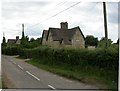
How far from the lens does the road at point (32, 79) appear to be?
622 centimetres

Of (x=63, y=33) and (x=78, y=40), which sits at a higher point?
(x=63, y=33)

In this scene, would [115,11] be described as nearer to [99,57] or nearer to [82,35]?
[82,35]

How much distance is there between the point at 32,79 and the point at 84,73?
3.70ft

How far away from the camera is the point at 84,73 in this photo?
6.94m

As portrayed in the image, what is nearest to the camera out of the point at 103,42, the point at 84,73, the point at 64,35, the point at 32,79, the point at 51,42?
the point at 64,35

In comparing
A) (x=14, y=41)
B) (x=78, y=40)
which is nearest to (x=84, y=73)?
(x=78, y=40)

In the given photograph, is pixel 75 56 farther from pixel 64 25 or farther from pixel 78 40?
pixel 64 25

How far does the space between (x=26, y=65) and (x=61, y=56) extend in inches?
34.7

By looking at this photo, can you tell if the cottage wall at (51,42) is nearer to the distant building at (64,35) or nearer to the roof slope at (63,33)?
the distant building at (64,35)

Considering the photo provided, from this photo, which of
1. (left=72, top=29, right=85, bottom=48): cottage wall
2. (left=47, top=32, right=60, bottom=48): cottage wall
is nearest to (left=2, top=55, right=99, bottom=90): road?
(left=47, top=32, right=60, bottom=48): cottage wall

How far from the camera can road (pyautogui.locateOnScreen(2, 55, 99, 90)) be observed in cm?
622

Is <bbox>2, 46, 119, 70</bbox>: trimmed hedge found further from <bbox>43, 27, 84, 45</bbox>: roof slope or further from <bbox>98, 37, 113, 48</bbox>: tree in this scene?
<bbox>43, 27, 84, 45</bbox>: roof slope

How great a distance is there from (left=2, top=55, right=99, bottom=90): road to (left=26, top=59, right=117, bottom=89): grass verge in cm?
14

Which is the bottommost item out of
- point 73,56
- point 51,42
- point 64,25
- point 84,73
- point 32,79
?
point 32,79
